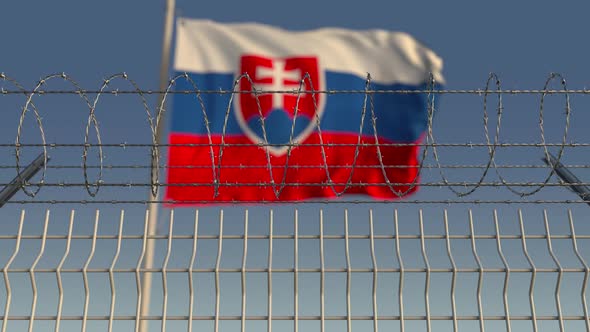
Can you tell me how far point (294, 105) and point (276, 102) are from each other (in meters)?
0.45

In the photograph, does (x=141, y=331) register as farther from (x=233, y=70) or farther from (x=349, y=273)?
(x=233, y=70)

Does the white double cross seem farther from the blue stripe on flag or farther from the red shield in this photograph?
the blue stripe on flag

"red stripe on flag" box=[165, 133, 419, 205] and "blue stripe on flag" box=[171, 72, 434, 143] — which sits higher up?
"blue stripe on flag" box=[171, 72, 434, 143]

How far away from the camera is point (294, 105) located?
12.2m

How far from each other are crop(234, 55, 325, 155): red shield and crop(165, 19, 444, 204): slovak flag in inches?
0.8

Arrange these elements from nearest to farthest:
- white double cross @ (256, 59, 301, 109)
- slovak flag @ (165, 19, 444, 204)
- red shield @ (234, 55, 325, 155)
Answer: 1. slovak flag @ (165, 19, 444, 204)
2. red shield @ (234, 55, 325, 155)
3. white double cross @ (256, 59, 301, 109)

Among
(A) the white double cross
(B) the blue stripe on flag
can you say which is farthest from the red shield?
(B) the blue stripe on flag

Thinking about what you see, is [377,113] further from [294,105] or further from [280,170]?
[280,170]

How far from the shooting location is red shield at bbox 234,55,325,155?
1238 centimetres

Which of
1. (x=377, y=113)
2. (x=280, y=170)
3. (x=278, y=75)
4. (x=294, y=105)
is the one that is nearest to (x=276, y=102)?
(x=294, y=105)

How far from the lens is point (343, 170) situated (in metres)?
12.3

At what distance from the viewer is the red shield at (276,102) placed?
12375 mm

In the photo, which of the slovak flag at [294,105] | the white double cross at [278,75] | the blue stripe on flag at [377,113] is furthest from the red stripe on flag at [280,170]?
the white double cross at [278,75]

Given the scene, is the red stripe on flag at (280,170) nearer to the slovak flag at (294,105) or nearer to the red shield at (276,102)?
the slovak flag at (294,105)
